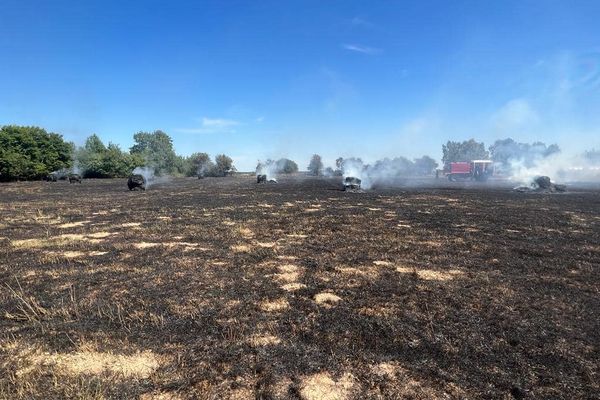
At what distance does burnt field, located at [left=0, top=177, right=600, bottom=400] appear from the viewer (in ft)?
15.7

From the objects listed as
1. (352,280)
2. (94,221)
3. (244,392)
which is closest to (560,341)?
A: (352,280)

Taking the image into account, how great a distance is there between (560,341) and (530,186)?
136 feet

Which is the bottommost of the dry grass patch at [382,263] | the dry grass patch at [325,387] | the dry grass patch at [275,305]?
the dry grass patch at [325,387]

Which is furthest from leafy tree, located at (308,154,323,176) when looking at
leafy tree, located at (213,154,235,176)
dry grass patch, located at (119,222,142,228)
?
dry grass patch, located at (119,222,142,228)

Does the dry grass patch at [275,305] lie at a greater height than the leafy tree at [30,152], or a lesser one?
lesser

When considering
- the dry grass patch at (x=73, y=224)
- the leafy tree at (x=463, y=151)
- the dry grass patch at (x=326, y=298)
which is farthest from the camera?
the leafy tree at (x=463, y=151)

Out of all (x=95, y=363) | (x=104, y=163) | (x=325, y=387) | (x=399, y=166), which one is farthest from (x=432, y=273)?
(x=399, y=166)

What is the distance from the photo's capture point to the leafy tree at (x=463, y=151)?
544 ft

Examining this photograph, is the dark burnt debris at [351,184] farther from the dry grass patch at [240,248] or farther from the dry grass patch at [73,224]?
the dry grass patch at [240,248]

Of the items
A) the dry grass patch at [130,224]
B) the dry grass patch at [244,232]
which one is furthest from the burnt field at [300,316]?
the dry grass patch at [130,224]

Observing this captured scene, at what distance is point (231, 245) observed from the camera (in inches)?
510

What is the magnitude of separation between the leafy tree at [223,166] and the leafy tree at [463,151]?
10987cm

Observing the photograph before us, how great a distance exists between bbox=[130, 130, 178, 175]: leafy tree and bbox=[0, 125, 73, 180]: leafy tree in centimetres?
2538

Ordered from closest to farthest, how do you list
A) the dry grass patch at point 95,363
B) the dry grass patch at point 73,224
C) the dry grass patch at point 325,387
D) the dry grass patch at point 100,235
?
the dry grass patch at point 325,387 < the dry grass patch at point 95,363 < the dry grass patch at point 100,235 < the dry grass patch at point 73,224
